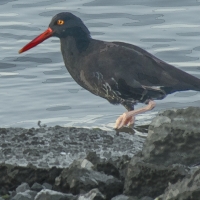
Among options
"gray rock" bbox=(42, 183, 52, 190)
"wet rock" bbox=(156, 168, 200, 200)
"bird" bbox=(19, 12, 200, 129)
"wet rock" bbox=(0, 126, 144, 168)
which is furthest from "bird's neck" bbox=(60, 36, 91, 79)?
"wet rock" bbox=(156, 168, 200, 200)

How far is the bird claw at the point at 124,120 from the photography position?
7918 millimetres

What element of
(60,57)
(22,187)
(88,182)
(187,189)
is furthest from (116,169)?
(60,57)

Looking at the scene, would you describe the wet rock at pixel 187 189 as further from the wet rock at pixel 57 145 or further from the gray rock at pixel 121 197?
the wet rock at pixel 57 145

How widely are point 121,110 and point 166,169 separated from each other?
4173 mm

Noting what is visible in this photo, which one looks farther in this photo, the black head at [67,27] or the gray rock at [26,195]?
the black head at [67,27]

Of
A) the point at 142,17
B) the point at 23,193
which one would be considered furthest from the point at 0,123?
the point at 142,17

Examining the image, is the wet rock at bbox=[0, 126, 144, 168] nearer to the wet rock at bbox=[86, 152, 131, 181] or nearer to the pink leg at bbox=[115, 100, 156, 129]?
the wet rock at bbox=[86, 152, 131, 181]

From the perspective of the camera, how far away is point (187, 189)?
13.9 ft

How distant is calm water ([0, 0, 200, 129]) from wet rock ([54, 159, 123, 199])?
10.4 feet

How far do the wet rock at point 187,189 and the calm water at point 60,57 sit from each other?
3.79 m

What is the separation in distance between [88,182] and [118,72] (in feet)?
9.79

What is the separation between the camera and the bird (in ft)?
25.4

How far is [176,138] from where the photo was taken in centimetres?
504

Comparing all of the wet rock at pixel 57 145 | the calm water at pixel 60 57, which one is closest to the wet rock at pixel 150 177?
the wet rock at pixel 57 145
